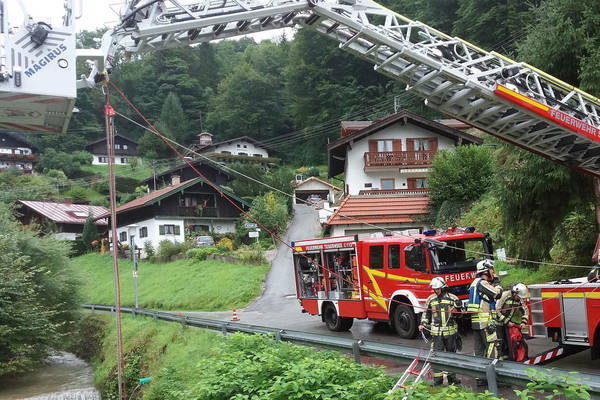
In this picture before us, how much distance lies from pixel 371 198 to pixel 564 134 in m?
25.2

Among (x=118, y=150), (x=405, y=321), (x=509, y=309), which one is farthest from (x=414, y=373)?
(x=118, y=150)

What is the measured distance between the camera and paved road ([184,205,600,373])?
1152cm

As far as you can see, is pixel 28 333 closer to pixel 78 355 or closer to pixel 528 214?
pixel 78 355

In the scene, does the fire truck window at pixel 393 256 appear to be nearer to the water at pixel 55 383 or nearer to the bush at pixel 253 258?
the water at pixel 55 383

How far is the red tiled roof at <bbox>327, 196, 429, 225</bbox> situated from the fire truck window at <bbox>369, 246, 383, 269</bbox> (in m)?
17.4

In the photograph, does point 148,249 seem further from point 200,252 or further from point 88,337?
point 88,337

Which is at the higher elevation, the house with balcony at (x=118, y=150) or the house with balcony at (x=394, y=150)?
the house with balcony at (x=118, y=150)

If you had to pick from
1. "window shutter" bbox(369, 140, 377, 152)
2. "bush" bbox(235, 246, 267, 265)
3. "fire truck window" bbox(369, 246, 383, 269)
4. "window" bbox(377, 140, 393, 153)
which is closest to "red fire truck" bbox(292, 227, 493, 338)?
"fire truck window" bbox(369, 246, 383, 269)

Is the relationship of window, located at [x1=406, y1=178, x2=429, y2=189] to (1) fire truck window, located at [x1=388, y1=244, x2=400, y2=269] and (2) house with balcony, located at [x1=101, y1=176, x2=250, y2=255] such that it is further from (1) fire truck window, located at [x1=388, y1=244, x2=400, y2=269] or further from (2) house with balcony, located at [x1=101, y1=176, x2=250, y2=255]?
(1) fire truck window, located at [x1=388, y1=244, x2=400, y2=269]

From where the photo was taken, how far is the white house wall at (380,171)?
40.4 meters

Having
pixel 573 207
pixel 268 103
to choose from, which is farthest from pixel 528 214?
pixel 268 103

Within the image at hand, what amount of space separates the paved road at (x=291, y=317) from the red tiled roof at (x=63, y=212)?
91.9 feet

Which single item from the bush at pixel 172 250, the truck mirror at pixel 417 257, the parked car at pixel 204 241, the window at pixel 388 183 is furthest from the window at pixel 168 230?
the truck mirror at pixel 417 257

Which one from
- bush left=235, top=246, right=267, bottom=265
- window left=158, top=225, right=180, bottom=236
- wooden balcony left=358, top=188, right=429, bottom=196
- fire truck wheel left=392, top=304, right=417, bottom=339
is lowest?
fire truck wheel left=392, top=304, right=417, bottom=339
